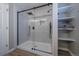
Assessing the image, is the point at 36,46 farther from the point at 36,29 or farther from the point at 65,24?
the point at 65,24

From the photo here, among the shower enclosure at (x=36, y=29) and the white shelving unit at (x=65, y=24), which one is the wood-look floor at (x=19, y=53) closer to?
the shower enclosure at (x=36, y=29)

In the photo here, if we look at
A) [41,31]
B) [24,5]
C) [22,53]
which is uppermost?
[24,5]

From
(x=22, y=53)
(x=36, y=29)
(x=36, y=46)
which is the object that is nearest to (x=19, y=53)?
(x=22, y=53)

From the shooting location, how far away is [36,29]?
1.36m

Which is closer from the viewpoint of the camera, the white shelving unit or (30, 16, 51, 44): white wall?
the white shelving unit

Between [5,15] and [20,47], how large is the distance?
478mm

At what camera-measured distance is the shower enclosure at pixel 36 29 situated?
1170 mm

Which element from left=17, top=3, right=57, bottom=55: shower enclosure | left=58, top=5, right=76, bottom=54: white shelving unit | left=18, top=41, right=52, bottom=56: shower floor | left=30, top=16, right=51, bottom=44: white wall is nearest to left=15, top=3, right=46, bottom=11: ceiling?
left=17, top=3, right=57, bottom=55: shower enclosure

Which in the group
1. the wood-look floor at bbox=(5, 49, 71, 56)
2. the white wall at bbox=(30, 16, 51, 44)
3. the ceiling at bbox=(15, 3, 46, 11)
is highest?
the ceiling at bbox=(15, 3, 46, 11)

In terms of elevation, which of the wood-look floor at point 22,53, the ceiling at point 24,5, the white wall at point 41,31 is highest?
the ceiling at point 24,5

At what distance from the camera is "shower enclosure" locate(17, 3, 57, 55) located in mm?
1170

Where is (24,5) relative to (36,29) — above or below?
above

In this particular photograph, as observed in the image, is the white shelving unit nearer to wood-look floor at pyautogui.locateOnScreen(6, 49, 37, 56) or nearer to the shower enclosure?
the shower enclosure

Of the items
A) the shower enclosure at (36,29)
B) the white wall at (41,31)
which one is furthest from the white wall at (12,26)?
the white wall at (41,31)
